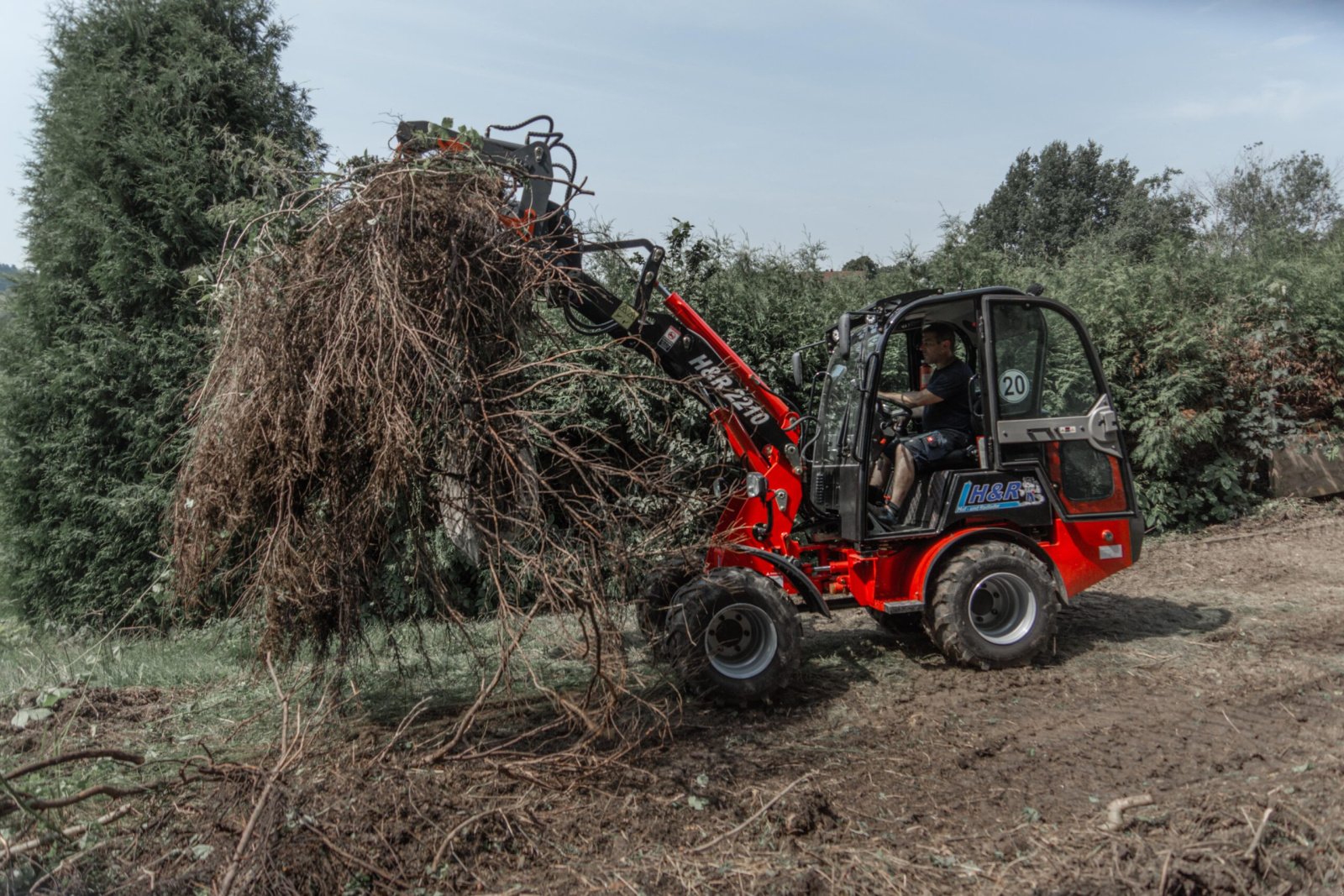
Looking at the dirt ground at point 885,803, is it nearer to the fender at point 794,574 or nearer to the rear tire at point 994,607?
the rear tire at point 994,607

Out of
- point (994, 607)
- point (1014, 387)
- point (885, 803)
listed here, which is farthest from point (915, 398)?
point (885, 803)

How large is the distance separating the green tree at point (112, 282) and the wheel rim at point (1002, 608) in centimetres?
657

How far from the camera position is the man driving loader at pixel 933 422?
20.1 ft

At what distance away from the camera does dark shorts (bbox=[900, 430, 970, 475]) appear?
612 cm

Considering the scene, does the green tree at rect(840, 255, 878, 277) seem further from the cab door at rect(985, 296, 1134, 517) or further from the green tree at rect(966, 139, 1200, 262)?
the green tree at rect(966, 139, 1200, 262)

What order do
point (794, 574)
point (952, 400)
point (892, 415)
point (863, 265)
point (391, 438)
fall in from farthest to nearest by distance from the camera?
point (863, 265)
point (892, 415)
point (952, 400)
point (794, 574)
point (391, 438)

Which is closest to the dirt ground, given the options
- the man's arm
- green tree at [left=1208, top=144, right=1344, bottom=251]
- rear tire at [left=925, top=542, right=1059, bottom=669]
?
rear tire at [left=925, top=542, right=1059, bottom=669]

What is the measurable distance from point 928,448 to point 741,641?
5.98 ft

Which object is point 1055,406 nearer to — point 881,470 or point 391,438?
point 881,470

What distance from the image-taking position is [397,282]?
4.17 m

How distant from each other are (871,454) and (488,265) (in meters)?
2.91

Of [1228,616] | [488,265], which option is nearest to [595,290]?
[488,265]

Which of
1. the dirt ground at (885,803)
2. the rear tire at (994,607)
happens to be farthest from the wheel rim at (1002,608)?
the dirt ground at (885,803)

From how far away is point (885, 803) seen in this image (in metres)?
4.09
